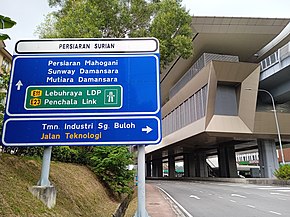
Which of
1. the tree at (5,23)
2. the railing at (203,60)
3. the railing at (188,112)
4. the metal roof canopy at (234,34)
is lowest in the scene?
the tree at (5,23)

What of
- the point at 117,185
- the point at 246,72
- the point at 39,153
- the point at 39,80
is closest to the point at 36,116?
the point at 39,80

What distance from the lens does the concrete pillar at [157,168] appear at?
250 feet

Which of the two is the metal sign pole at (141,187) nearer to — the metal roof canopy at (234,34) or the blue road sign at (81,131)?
the blue road sign at (81,131)

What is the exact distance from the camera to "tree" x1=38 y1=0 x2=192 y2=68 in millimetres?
13703

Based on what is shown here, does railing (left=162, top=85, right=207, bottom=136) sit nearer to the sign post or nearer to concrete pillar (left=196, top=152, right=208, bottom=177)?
concrete pillar (left=196, top=152, right=208, bottom=177)

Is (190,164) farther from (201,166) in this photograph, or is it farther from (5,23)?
(5,23)

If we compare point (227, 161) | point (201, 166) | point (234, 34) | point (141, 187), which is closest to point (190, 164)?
point (201, 166)

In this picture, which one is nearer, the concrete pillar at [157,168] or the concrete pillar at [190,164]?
the concrete pillar at [190,164]

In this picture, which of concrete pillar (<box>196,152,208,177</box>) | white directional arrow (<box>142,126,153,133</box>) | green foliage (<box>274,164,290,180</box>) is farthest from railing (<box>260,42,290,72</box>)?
white directional arrow (<box>142,126,153,133</box>)

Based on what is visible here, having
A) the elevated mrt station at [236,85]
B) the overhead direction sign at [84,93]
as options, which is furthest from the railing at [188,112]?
the overhead direction sign at [84,93]

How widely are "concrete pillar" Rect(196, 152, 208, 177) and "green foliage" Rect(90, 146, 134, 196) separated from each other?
38468 mm

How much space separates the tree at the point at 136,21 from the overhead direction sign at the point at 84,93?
8.74 metres

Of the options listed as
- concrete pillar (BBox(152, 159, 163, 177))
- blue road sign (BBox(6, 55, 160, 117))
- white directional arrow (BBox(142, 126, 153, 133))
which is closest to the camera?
white directional arrow (BBox(142, 126, 153, 133))

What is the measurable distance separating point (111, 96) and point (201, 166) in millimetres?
47301
